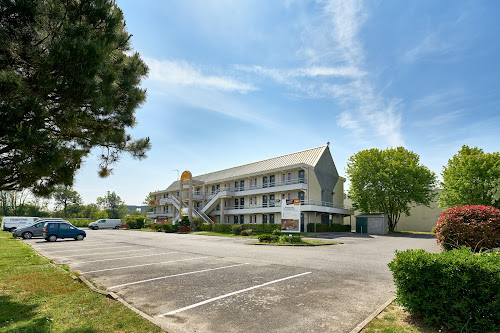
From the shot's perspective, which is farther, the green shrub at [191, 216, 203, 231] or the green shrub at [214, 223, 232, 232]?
the green shrub at [191, 216, 203, 231]

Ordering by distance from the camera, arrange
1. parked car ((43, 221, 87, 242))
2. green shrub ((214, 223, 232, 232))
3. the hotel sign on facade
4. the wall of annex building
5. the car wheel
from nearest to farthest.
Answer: parked car ((43, 221, 87, 242)) → the hotel sign on facade → the car wheel → green shrub ((214, 223, 232, 232)) → the wall of annex building

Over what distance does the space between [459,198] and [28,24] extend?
142 ft

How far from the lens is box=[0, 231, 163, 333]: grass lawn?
16.8 feet

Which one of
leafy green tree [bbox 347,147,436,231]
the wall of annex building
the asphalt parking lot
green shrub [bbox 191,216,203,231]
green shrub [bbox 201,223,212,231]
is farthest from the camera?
the wall of annex building

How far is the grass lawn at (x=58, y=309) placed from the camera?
512cm

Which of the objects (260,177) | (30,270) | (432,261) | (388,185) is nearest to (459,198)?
(388,185)

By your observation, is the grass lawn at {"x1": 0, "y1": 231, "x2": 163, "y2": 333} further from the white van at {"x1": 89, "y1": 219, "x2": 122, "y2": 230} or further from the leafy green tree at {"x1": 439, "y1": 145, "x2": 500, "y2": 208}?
the white van at {"x1": 89, "y1": 219, "x2": 122, "y2": 230}

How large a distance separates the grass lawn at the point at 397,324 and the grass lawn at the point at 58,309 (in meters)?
3.69

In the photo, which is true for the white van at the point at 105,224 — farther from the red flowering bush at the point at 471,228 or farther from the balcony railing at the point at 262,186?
the red flowering bush at the point at 471,228

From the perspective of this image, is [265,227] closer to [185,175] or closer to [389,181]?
[389,181]

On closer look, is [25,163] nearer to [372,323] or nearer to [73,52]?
[73,52]

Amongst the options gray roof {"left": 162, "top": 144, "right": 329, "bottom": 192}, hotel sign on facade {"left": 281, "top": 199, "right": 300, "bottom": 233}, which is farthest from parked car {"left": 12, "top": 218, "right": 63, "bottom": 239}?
gray roof {"left": 162, "top": 144, "right": 329, "bottom": 192}

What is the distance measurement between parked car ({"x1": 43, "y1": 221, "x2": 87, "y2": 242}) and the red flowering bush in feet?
87.0

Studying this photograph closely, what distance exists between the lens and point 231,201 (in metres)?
50.3
